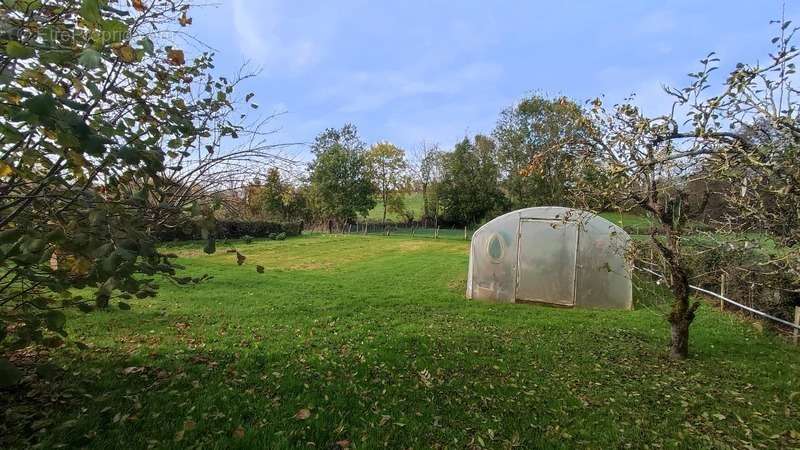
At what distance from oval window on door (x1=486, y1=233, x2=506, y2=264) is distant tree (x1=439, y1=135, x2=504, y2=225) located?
2328 cm

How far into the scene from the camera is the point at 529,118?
30.0 meters

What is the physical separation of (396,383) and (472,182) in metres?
31.0

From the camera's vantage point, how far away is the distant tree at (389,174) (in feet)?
140

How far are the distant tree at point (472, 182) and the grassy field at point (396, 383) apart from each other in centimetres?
2570

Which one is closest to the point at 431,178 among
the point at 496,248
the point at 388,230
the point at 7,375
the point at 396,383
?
the point at 388,230

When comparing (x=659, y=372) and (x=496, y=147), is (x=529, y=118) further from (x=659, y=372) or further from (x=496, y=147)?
(x=659, y=372)

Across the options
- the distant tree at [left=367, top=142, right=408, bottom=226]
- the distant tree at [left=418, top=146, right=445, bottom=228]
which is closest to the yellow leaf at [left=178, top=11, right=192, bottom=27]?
the distant tree at [left=418, top=146, right=445, bottom=228]

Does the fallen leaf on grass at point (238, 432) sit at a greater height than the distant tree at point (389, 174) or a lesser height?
lesser

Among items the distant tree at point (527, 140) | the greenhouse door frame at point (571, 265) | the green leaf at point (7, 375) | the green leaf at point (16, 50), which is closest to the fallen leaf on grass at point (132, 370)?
the green leaf at point (7, 375)

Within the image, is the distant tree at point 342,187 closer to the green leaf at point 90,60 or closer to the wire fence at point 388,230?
the wire fence at point 388,230

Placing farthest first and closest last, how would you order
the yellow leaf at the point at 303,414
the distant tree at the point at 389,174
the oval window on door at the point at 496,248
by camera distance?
the distant tree at the point at 389,174 → the oval window on door at the point at 496,248 → the yellow leaf at the point at 303,414

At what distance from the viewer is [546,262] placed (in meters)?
10.3

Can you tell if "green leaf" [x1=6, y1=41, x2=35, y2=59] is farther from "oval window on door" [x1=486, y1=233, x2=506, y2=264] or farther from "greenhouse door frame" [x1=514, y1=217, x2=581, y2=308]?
"oval window on door" [x1=486, y1=233, x2=506, y2=264]

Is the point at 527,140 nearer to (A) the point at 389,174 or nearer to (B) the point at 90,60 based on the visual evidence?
(A) the point at 389,174
